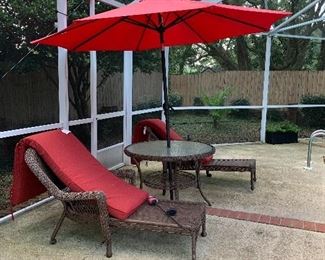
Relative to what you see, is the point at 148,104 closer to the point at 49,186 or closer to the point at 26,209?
the point at 26,209

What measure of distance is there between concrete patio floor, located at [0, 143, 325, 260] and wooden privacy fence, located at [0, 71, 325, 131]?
1.16 meters

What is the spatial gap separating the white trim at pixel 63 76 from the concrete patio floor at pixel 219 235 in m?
1.12

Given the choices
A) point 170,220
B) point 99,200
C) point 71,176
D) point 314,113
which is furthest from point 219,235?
point 314,113

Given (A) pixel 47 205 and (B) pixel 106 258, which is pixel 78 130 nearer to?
(A) pixel 47 205

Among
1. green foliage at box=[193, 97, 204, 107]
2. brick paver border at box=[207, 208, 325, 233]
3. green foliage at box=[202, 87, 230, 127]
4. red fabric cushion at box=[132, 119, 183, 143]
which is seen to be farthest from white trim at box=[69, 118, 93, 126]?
green foliage at box=[202, 87, 230, 127]

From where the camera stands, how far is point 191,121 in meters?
8.90

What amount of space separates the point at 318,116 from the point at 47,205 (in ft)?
27.3

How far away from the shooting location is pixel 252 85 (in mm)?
9555

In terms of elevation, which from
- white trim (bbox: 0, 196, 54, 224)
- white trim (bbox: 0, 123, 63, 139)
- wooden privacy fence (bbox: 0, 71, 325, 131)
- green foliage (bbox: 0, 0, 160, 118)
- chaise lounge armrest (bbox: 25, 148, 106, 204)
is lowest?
white trim (bbox: 0, 196, 54, 224)

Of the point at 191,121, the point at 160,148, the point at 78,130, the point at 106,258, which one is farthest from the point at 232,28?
the point at 191,121

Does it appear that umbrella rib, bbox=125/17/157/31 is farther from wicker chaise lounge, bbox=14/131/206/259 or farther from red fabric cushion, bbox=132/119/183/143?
red fabric cushion, bbox=132/119/183/143

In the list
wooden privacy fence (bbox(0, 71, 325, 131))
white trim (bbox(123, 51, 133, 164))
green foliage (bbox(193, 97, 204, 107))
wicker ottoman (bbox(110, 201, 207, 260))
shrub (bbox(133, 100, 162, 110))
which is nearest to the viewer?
wicker ottoman (bbox(110, 201, 207, 260))

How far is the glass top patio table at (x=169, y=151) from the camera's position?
3982 mm

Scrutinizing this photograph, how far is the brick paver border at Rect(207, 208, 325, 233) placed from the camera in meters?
3.90
